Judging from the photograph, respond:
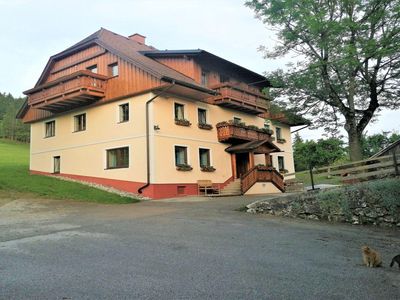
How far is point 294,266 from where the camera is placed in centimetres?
624

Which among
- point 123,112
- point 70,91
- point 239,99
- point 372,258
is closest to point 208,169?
point 239,99

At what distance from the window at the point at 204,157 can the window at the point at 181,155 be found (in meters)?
1.53

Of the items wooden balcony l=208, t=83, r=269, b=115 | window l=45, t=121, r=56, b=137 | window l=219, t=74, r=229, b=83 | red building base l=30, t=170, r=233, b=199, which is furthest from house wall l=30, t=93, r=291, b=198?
window l=219, t=74, r=229, b=83

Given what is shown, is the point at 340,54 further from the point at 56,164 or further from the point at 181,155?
the point at 56,164

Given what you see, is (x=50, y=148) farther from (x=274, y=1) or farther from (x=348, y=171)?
(x=348, y=171)

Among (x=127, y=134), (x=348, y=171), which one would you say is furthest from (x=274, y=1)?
(x=127, y=134)

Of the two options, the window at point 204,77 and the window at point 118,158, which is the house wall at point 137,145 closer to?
the window at point 118,158

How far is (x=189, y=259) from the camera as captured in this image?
651 cm

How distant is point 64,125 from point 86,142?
2.98m

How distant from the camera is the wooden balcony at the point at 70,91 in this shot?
22031 mm

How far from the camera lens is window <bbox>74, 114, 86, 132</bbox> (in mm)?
24692

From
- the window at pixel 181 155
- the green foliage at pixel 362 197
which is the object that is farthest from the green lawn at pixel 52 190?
the green foliage at pixel 362 197

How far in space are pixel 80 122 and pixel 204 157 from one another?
8651 mm

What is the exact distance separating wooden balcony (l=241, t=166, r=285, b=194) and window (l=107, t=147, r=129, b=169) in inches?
293
